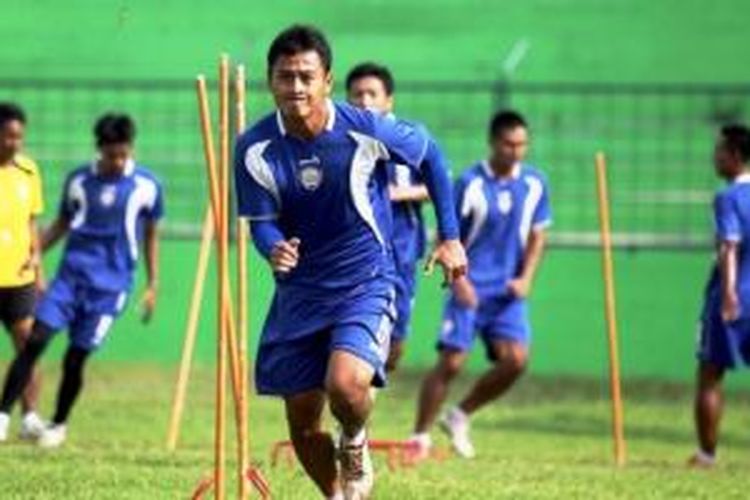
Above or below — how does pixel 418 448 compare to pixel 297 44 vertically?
below

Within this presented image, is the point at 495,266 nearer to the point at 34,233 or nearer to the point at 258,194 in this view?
the point at 34,233

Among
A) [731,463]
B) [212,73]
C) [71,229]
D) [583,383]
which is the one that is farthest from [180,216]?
[731,463]

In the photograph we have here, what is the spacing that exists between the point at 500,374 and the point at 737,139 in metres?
2.30

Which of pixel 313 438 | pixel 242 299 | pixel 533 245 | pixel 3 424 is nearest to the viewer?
pixel 313 438

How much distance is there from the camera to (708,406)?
16.0 m

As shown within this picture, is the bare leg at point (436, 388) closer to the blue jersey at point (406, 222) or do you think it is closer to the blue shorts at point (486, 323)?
the blue shorts at point (486, 323)

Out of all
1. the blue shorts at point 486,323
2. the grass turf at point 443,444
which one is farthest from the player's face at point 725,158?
the grass turf at point 443,444

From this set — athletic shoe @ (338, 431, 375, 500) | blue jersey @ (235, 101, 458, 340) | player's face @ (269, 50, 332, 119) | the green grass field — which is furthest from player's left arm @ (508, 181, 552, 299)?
player's face @ (269, 50, 332, 119)

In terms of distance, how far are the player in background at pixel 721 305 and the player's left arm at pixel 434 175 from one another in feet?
18.0

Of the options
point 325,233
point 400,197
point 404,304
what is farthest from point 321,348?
point 404,304

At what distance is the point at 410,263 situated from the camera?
567 inches

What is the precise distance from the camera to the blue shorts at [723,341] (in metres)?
16.0

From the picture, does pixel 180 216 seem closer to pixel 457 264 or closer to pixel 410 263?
pixel 410 263

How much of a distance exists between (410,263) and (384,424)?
16.4 feet
